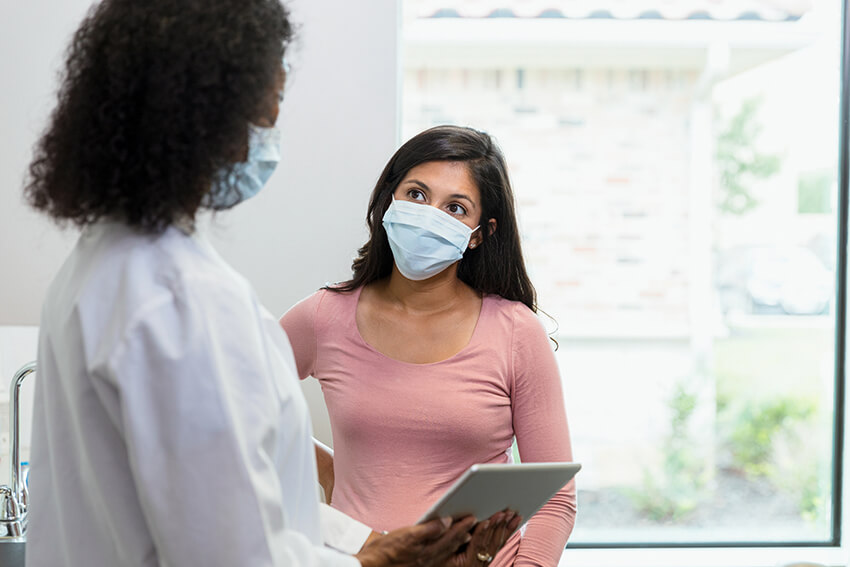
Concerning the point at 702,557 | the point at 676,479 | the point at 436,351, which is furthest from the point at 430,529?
the point at 676,479

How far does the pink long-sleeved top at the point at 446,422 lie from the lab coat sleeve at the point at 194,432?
737mm

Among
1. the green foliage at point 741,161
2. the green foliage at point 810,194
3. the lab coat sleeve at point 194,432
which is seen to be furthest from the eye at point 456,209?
the green foliage at point 741,161

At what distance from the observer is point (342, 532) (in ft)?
3.38

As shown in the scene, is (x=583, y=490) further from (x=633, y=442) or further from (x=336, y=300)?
(x=336, y=300)

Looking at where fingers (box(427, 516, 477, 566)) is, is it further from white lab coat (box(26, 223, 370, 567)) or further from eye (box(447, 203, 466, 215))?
eye (box(447, 203, 466, 215))

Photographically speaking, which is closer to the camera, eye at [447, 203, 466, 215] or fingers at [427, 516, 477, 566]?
fingers at [427, 516, 477, 566]

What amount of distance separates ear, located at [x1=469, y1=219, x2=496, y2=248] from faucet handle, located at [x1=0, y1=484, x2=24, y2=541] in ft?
3.08

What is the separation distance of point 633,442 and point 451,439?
2.41 metres

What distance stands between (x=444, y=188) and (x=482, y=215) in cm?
11

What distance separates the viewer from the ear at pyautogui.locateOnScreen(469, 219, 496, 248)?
1.57 m

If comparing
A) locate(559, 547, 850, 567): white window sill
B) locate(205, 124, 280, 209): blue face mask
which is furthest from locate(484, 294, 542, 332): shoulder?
locate(559, 547, 850, 567): white window sill

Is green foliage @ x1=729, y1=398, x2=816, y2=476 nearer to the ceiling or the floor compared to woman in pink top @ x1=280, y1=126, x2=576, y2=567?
nearer to the floor

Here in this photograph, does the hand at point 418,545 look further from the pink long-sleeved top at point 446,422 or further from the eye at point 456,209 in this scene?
the eye at point 456,209

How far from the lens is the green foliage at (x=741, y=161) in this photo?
142 inches
